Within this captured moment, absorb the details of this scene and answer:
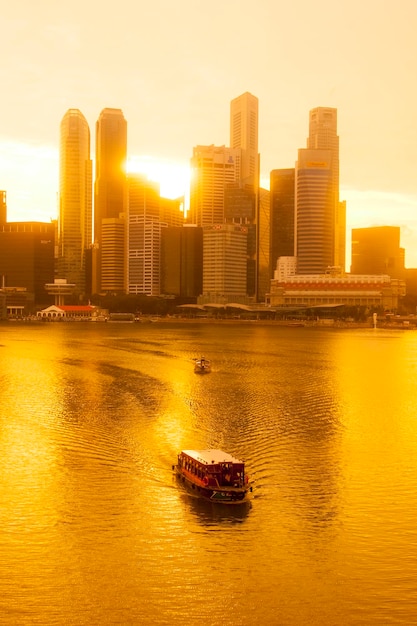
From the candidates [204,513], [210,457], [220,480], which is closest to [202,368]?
[210,457]

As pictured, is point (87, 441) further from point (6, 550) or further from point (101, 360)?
point (101, 360)

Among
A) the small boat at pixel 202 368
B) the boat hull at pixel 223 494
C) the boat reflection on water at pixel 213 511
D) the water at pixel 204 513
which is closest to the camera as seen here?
the water at pixel 204 513

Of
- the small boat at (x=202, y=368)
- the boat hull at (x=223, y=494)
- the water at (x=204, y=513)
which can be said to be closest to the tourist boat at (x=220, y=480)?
the boat hull at (x=223, y=494)

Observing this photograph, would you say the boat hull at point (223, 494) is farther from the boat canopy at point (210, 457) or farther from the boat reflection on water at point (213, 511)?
the boat canopy at point (210, 457)

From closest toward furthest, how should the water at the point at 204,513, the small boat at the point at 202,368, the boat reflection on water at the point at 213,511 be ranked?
the water at the point at 204,513 → the boat reflection on water at the point at 213,511 → the small boat at the point at 202,368

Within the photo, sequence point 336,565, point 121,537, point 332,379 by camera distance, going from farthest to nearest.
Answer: point 332,379, point 121,537, point 336,565

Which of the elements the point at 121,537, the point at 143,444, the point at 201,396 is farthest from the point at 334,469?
the point at 201,396
